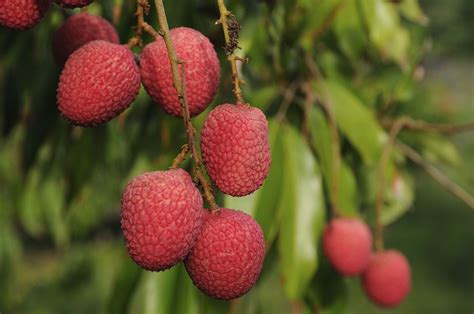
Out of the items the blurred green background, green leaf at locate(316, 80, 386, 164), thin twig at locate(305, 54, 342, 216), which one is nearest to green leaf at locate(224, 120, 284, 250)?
the blurred green background

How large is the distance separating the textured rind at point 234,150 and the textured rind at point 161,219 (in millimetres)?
29

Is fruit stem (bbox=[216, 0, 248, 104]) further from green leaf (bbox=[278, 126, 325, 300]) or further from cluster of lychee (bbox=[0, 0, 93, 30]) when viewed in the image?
green leaf (bbox=[278, 126, 325, 300])

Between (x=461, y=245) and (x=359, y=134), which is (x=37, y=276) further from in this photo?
(x=359, y=134)

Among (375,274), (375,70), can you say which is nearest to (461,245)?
(375,70)

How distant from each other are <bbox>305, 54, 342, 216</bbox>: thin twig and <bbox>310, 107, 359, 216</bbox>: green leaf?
0.4 inches

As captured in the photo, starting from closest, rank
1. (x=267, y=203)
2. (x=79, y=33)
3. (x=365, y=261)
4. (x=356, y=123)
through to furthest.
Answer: (x=79, y=33) → (x=267, y=203) → (x=365, y=261) → (x=356, y=123)

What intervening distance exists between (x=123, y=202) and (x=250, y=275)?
13 centimetres

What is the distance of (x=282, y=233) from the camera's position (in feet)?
3.84

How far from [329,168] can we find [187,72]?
62 centimetres

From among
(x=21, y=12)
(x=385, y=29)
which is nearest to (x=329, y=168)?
(x=385, y=29)

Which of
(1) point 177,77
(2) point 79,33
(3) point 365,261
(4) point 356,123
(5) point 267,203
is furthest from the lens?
(4) point 356,123

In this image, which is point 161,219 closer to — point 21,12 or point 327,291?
point 21,12

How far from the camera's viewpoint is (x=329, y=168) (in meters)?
1.23

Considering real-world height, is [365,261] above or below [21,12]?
below
